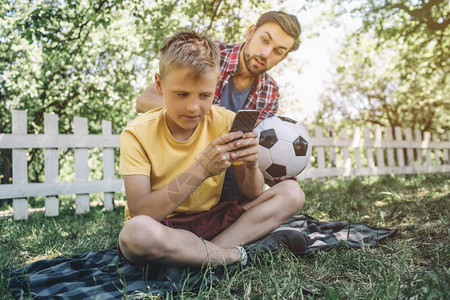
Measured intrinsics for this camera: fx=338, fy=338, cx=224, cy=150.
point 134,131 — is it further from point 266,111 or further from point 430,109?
point 430,109

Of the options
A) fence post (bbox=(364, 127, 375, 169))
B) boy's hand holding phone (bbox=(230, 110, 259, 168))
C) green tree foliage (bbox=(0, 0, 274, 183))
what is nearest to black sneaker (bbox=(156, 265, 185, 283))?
boy's hand holding phone (bbox=(230, 110, 259, 168))

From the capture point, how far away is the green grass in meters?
1.36

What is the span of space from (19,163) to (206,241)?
A: 3.53 meters

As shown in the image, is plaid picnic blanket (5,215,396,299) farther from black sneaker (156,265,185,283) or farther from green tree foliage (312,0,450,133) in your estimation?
green tree foliage (312,0,450,133)

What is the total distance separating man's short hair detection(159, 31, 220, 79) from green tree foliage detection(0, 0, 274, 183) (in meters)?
3.93

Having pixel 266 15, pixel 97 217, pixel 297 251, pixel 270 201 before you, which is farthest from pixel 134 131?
pixel 97 217

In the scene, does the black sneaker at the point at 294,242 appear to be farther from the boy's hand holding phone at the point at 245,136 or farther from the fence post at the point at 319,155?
the fence post at the point at 319,155

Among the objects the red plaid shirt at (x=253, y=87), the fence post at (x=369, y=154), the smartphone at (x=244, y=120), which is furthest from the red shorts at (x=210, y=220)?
the fence post at (x=369, y=154)

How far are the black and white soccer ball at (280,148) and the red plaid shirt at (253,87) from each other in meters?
0.59

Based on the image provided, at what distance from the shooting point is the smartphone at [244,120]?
177cm

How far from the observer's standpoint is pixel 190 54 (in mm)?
1847

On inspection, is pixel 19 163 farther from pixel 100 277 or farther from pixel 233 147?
pixel 233 147

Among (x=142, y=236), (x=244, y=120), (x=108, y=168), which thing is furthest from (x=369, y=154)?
(x=142, y=236)

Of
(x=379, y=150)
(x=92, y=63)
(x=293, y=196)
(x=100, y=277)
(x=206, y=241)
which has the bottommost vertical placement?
(x=100, y=277)
